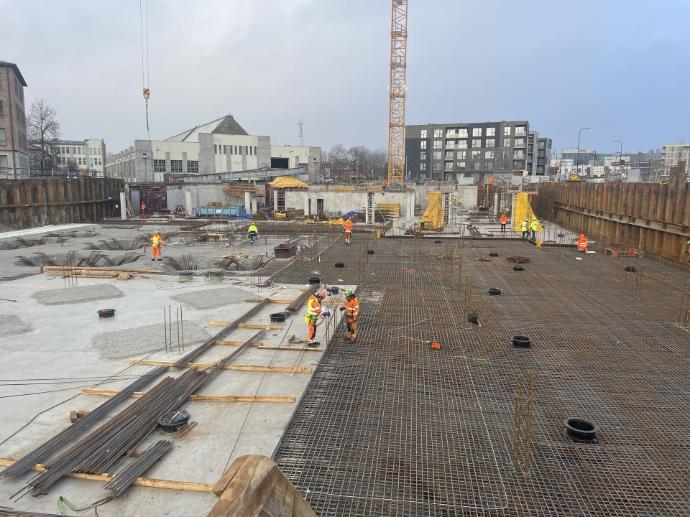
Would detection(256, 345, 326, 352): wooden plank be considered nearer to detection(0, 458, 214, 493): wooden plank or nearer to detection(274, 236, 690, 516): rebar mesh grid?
detection(274, 236, 690, 516): rebar mesh grid

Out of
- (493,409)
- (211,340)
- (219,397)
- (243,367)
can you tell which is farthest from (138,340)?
(493,409)

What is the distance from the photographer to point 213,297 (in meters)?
13.2

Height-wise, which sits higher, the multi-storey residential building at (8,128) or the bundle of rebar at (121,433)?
the multi-storey residential building at (8,128)

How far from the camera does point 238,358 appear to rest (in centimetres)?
905

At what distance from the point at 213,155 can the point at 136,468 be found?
63766 mm

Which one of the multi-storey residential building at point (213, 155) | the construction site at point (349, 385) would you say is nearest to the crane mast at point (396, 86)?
the multi-storey residential building at point (213, 155)

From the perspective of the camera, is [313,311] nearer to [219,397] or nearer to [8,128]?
[219,397]

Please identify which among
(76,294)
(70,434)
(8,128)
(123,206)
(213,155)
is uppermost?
(8,128)

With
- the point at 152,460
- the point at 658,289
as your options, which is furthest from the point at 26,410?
the point at 658,289

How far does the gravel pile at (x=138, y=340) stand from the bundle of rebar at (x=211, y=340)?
248 mm

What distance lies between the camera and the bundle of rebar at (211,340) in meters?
8.65

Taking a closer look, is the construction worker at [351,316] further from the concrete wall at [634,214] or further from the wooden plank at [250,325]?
the concrete wall at [634,214]

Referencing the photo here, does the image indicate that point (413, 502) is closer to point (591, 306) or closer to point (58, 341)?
point (58, 341)

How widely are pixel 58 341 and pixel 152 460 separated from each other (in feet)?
18.4
